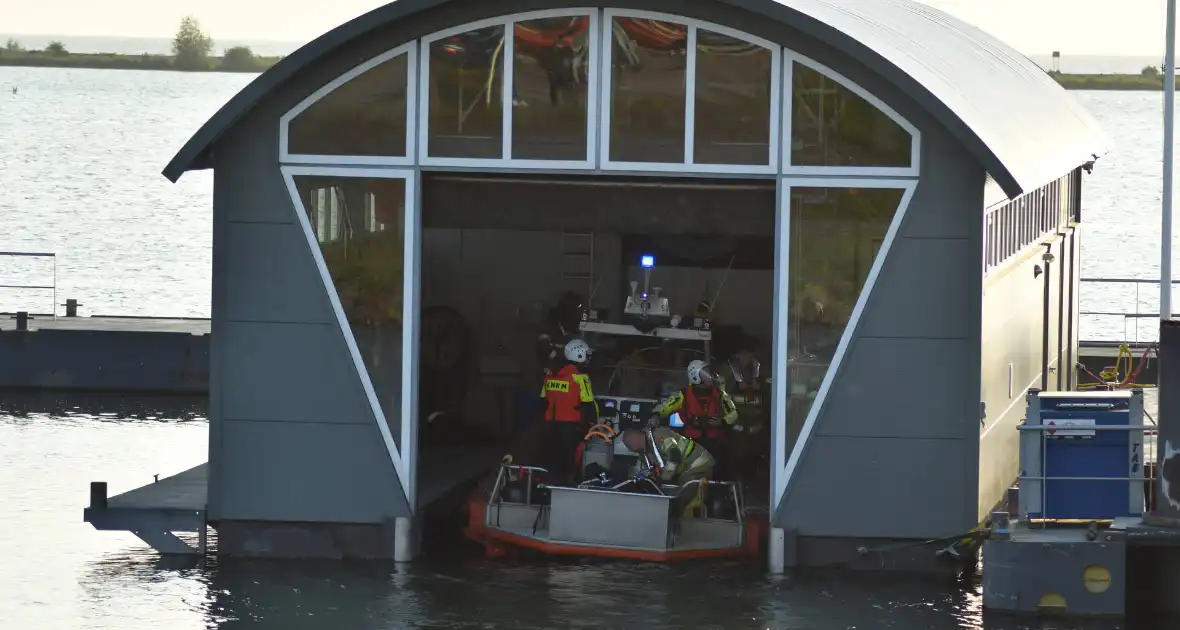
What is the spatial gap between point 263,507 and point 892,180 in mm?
5942

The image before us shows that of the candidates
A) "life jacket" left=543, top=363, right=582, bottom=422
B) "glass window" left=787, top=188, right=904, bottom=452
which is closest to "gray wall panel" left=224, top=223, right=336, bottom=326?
"life jacket" left=543, top=363, right=582, bottom=422

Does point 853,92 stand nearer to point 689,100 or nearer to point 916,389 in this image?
point 689,100

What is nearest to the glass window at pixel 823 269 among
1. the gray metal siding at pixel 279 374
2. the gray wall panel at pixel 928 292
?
the gray wall panel at pixel 928 292

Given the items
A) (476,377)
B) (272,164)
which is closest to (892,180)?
(272,164)

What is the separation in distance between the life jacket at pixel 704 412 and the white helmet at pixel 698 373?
0.11 m

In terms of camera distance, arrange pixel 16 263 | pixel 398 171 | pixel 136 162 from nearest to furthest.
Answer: pixel 398 171, pixel 16 263, pixel 136 162

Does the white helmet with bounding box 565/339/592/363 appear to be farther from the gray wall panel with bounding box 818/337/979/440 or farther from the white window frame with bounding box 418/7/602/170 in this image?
the gray wall panel with bounding box 818/337/979/440

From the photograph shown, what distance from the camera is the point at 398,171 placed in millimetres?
17359

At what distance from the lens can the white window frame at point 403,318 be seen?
1742 cm

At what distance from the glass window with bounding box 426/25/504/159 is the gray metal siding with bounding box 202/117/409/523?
1404mm

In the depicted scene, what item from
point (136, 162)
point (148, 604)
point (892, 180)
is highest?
point (136, 162)

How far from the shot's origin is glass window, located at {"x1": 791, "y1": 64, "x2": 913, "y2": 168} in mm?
16844

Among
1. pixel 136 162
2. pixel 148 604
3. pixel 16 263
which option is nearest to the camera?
pixel 148 604

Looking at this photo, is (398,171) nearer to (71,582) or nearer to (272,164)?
(272,164)
